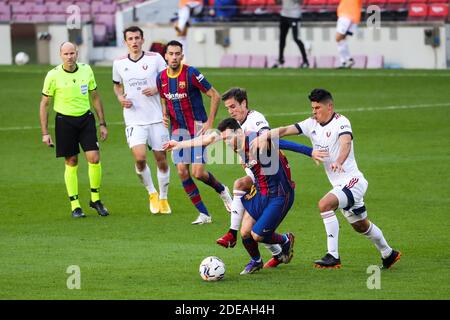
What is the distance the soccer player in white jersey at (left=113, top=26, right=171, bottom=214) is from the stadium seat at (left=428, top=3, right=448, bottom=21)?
1883cm

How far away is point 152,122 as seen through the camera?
16812 millimetres

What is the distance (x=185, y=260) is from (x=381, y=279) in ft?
7.63

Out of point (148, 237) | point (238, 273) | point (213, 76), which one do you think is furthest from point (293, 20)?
point (238, 273)

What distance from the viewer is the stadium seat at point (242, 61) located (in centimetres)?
3675

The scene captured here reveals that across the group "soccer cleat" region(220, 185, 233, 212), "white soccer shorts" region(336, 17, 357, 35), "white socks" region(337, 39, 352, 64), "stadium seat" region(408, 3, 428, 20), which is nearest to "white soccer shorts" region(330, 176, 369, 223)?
"soccer cleat" region(220, 185, 233, 212)

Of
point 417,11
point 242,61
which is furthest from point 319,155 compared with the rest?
point 242,61

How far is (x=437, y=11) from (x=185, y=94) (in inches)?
795

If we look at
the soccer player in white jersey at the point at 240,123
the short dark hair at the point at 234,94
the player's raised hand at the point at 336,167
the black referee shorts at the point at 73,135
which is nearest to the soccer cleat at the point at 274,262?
the soccer player in white jersey at the point at 240,123

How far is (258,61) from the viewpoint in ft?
120

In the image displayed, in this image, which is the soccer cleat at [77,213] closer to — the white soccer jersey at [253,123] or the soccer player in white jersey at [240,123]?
the soccer player in white jersey at [240,123]

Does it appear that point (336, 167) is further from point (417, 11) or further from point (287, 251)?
point (417, 11)

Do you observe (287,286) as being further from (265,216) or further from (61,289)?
(61,289)

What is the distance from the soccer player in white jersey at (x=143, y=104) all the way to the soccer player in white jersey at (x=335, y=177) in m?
4.33

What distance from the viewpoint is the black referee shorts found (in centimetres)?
1672
